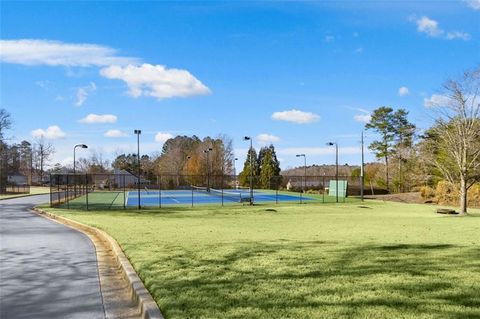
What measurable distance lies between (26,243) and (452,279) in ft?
38.9

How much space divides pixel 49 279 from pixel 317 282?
192 inches

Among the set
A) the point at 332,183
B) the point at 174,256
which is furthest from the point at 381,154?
the point at 174,256

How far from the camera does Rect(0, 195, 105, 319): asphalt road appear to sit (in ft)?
22.0

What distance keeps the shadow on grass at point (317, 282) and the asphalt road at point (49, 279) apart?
3.33ft

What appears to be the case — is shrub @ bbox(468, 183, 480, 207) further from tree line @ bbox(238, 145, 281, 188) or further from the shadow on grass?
tree line @ bbox(238, 145, 281, 188)

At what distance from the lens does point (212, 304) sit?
19.9 feet

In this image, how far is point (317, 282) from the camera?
7.07 metres

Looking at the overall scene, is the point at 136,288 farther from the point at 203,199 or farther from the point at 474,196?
the point at 203,199

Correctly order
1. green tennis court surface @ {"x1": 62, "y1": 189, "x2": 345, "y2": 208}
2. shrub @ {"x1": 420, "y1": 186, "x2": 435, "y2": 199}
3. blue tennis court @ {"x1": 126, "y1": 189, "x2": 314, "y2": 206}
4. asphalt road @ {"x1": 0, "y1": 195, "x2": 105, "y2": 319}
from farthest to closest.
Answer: shrub @ {"x1": 420, "y1": 186, "x2": 435, "y2": 199} → blue tennis court @ {"x1": 126, "y1": 189, "x2": 314, "y2": 206} → green tennis court surface @ {"x1": 62, "y1": 189, "x2": 345, "y2": 208} → asphalt road @ {"x1": 0, "y1": 195, "x2": 105, "y2": 319}

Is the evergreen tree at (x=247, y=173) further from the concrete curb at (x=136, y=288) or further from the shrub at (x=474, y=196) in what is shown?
the concrete curb at (x=136, y=288)

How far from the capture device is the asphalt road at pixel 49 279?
22.0ft

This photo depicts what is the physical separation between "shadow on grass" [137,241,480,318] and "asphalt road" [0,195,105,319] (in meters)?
1.02

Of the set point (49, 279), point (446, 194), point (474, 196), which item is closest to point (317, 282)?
point (49, 279)

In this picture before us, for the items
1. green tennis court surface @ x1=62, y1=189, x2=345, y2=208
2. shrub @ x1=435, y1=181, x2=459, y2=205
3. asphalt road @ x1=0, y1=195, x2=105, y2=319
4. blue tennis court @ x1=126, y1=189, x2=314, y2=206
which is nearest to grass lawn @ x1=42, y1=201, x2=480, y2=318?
asphalt road @ x1=0, y1=195, x2=105, y2=319
